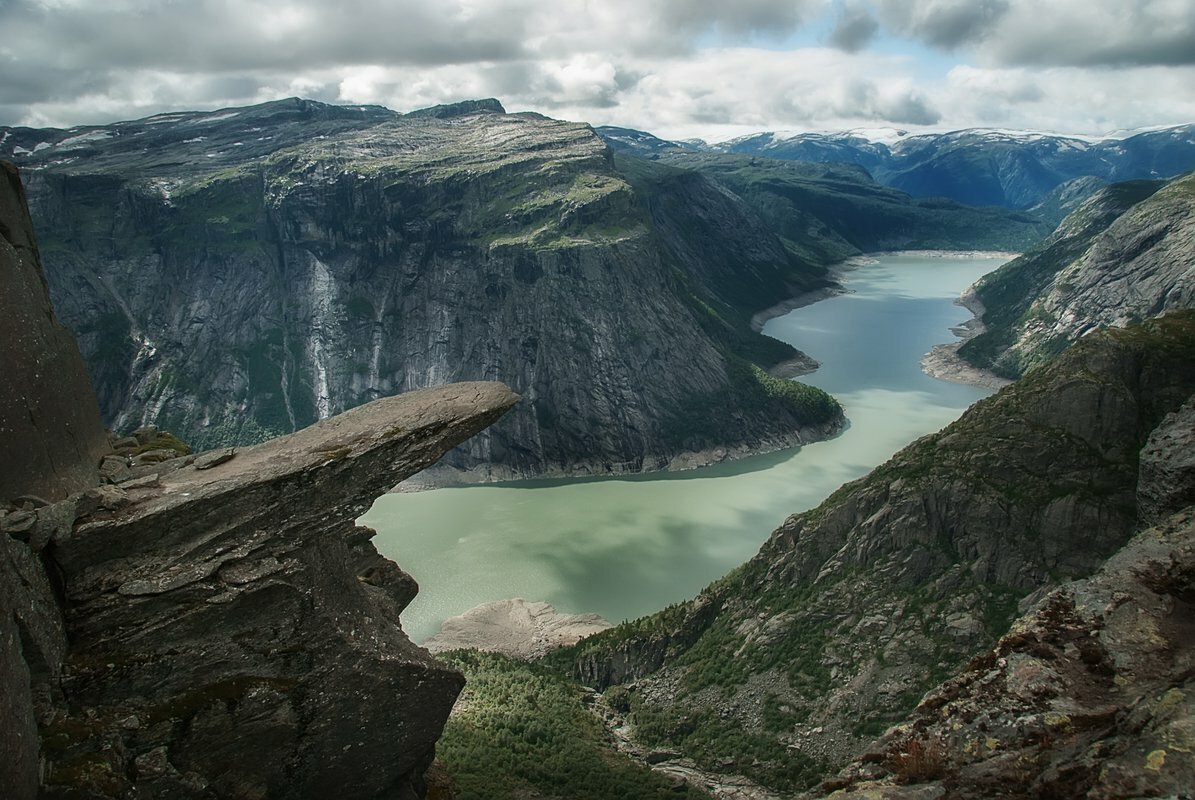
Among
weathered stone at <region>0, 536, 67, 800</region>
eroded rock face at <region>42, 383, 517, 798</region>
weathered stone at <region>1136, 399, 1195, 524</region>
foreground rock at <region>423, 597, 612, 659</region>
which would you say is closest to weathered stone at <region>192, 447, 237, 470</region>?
eroded rock face at <region>42, 383, 517, 798</region>

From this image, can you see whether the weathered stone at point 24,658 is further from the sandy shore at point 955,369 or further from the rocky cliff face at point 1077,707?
the sandy shore at point 955,369

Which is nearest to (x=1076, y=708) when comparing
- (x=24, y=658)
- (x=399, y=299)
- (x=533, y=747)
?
(x=24, y=658)

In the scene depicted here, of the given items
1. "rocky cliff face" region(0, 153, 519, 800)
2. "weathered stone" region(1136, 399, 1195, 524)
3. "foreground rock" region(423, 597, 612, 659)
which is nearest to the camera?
"rocky cliff face" region(0, 153, 519, 800)

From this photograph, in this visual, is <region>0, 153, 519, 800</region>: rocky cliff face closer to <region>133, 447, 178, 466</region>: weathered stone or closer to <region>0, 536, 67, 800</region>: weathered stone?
<region>0, 536, 67, 800</region>: weathered stone

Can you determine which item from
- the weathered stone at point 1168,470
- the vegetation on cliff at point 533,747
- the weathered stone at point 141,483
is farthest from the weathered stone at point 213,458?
the weathered stone at point 1168,470

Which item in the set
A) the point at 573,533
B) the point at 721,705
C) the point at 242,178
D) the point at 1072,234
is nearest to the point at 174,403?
the point at 242,178

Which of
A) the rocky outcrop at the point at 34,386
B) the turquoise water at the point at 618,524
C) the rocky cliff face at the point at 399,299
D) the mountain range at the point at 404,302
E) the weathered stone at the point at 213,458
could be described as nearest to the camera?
the rocky outcrop at the point at 34,386

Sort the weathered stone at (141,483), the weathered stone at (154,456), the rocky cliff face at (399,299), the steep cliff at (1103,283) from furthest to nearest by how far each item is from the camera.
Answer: the steep cliff at (1103,283) < the rocky cliff face at (399,299) < the weathered stone at (154,456) < the weathered stone at (141,483)
